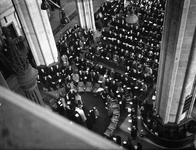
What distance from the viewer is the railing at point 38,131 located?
102 cm

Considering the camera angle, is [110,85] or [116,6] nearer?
[110,85]

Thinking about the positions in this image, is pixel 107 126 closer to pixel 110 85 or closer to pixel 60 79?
pixel 110 85

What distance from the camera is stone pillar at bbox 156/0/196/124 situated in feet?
26.2

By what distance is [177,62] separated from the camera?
9289mm

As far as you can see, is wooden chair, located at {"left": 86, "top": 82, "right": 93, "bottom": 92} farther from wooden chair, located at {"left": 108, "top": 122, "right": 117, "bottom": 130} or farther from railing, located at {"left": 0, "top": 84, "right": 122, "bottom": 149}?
railing, located at {"left": 0, "top": 84, "right": 122, "bottom": 149}

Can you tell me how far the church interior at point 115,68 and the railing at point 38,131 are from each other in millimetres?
4790

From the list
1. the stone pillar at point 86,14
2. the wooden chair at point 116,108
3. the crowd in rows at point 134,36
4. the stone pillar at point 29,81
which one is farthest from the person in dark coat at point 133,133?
the stone pillar at point 86,14

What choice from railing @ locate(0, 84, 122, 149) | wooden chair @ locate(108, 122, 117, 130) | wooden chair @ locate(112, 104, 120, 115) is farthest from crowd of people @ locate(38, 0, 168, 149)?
railing @ locate(0, 84, 122, 149)

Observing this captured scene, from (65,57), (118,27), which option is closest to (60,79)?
(65,57)

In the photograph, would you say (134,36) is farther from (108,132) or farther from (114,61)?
(108,132)

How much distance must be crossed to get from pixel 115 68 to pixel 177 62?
7856 mm

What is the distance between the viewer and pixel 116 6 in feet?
72.1

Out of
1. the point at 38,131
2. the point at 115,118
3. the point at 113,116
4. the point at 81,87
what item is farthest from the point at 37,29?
the point at 38,131

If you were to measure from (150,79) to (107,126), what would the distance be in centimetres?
381
